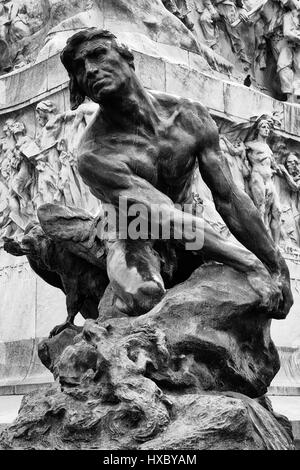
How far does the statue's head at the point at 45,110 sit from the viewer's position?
1399cm

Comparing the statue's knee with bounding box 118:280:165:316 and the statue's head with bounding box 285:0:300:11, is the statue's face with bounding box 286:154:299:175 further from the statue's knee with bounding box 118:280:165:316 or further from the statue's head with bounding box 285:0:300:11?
the statue's knee with bounding box 118:280:165:316

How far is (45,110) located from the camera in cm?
1401

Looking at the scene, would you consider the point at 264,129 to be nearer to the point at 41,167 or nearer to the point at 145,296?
the point at 41,167

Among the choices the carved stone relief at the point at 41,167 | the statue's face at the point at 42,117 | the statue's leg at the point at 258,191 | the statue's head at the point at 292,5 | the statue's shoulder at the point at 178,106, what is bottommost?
the statue's leg at the point at 258,191

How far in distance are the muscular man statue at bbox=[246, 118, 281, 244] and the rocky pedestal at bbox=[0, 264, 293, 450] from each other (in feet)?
21.7

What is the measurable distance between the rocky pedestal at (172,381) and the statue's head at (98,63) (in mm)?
1498

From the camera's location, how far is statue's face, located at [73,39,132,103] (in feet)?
27.1

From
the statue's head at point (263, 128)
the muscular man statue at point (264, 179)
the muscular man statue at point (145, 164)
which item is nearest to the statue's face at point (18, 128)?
the muscular man statue at point (264, 179)

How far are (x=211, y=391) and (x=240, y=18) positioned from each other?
11105 millimetres

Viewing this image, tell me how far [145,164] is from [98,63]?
824 mm

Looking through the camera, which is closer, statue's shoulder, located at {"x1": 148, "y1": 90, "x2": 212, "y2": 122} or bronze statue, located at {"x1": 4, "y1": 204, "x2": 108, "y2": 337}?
statue's shoulder, located at {"x1": 148, "y1": 90, "x2": 212, "y2": 122}

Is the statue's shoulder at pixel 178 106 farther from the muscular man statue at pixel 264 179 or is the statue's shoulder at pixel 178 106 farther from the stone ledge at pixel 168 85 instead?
the muscular man statue at pixel 264 179

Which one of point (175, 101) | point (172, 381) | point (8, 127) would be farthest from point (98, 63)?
point (8, 127)

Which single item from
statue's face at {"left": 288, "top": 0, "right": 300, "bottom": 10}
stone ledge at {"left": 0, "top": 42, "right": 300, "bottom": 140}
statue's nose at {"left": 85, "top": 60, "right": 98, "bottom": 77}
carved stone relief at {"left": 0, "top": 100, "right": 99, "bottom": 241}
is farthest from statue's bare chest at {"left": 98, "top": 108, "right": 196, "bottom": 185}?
statue's face at {"left": 288, "top": 0, "right": 300, "bottom": 10}
